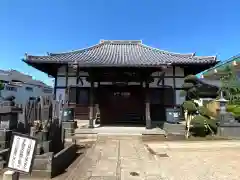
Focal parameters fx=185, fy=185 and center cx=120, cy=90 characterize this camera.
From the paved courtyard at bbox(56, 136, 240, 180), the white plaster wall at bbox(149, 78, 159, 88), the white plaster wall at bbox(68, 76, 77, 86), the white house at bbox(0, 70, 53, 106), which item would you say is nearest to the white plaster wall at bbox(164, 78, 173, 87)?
the white plaster wall at bbox(149, 78, 159, 88)

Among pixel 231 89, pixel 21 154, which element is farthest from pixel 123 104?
pixel 231 89

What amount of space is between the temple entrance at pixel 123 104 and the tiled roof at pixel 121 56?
2064 mm

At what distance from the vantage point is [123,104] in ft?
42.4

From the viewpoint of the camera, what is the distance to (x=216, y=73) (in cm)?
2608

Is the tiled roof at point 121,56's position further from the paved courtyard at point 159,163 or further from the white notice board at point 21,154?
the white notice board at point 21,154

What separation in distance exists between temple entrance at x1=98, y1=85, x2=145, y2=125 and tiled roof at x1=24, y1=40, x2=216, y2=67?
206 centimetres

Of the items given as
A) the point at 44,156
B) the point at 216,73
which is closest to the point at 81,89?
the point at 44,156

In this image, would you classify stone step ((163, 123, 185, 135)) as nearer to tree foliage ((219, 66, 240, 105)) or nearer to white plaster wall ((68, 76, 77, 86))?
white plaster wall ((68, 76, 77, 86))

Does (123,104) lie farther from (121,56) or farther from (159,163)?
(159,163)

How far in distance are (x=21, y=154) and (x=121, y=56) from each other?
11.8m

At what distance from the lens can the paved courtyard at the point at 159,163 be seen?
4.27 m

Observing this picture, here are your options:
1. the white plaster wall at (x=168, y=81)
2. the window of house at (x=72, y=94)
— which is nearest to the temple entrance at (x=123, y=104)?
the window of house at (x=72, y=94)

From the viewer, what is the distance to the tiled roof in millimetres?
11219

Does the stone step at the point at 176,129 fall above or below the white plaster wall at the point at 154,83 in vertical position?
below
